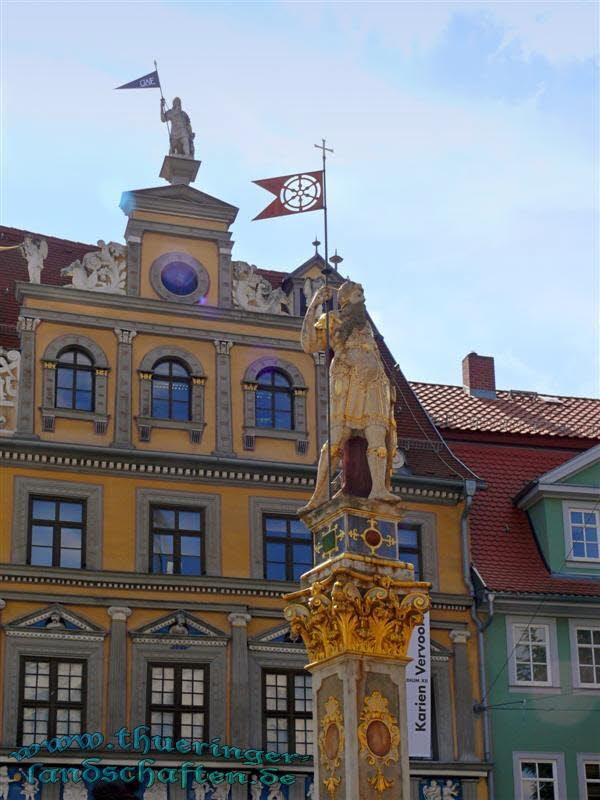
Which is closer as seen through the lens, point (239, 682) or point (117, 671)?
point (117, 671)

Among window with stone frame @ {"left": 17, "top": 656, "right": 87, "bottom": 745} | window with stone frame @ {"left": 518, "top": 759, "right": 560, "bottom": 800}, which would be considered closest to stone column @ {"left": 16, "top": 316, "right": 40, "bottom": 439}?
window with stone frame @ {"left": 17, "top": 656, "right": 87, "bottom": 745}

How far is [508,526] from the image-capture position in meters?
31.9

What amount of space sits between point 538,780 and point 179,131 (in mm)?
14256

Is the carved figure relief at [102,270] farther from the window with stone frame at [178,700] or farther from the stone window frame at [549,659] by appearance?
the stone window frame at [549,659]

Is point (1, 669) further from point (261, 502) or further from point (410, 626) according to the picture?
point (410, 626)

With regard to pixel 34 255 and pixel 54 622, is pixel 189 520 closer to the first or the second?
pixel 54 622

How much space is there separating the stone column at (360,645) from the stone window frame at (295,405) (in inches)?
443

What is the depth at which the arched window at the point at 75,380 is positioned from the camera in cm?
2870

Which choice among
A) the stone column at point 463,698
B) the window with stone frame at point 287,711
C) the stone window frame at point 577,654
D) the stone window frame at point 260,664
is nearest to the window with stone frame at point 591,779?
the stone window frame at point 577,654

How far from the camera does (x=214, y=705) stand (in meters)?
27.5

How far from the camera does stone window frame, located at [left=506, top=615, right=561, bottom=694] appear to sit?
29672mm

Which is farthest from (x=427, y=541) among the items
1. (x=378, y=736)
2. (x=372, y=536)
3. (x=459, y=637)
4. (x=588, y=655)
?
(x=378, y=736)

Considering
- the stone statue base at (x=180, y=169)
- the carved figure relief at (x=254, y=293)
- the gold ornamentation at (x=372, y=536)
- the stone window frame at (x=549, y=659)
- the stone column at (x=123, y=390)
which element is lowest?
the gold ornamentation at (x=372, y=536)

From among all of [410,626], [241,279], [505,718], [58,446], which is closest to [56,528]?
[58,446]
